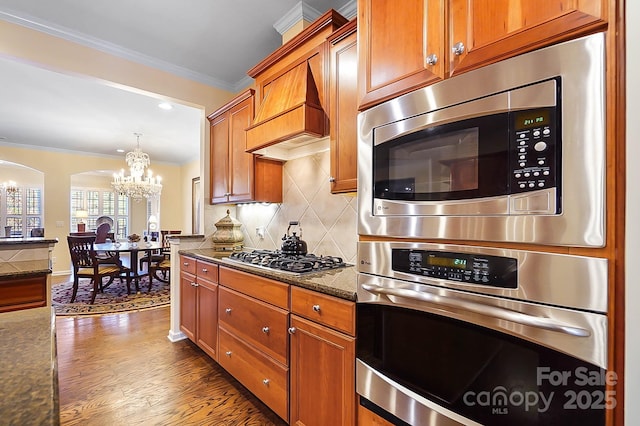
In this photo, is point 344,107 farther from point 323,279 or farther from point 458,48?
point 323,279

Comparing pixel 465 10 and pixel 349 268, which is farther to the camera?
pixel 349 268

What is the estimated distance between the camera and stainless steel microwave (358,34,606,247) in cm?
72

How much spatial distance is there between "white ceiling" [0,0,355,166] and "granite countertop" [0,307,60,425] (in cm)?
214

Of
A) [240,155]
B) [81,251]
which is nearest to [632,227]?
[240,155]

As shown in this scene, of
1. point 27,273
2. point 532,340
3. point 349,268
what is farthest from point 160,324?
point 532,340

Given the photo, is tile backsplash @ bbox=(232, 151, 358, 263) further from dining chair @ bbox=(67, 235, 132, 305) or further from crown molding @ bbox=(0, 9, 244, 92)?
dining chair @ bbox=(67, 235, 132, 305)

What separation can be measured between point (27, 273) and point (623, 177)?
2.74m

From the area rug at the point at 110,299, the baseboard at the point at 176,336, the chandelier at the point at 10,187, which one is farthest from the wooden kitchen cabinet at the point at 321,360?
the chandelier at the point at 10,187

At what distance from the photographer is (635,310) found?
662 millimetres

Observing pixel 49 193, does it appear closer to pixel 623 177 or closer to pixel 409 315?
pixel 409 315

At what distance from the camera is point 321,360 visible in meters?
1.43

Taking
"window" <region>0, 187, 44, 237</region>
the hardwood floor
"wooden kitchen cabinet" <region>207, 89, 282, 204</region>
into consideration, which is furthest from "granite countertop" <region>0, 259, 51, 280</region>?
"window" <region>0, 187, 44, 237</region>

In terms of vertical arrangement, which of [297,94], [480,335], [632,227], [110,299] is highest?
[297,94]

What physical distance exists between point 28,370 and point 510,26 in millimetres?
1430
